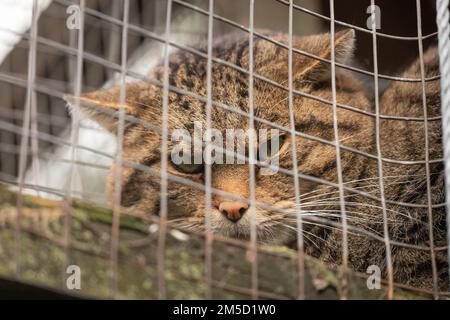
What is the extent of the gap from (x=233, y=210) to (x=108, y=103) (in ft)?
1.79

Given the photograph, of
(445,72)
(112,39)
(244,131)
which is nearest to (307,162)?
(244,131)

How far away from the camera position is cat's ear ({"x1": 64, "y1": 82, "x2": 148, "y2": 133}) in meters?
2.18

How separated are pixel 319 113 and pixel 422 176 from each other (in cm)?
40

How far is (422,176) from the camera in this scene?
211 centimetres

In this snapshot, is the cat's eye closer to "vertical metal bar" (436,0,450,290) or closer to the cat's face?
the cat's face

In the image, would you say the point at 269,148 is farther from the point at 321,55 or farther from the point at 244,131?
the point at 321,55

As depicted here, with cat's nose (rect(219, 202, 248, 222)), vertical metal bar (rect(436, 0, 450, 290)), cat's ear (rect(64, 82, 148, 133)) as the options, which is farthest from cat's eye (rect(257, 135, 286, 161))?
vertical metal bar (rect(436, 0, 450, 290))

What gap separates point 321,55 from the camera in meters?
2.16

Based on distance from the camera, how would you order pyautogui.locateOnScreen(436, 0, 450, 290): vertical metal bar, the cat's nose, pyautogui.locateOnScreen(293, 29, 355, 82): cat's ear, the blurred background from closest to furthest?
pyautogui.locateOnScreen(436, 0, 450, 290): vertical metal bar, the cat's nose, pyautogui.locateOnScreen(293, 29, 355, 82): cat's ear, the blurred background

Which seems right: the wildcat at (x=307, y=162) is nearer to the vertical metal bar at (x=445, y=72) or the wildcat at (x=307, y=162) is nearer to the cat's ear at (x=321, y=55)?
the cat's ear at (x=321, y=55)

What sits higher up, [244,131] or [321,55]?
[321,55]

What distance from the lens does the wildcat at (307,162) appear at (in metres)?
2.05

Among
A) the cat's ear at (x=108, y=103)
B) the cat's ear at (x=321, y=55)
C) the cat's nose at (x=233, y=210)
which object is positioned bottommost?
the cat's nose at (x=233, y=210)

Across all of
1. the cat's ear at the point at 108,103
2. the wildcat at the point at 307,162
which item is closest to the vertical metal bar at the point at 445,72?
the wildcat at the point at 307,162
